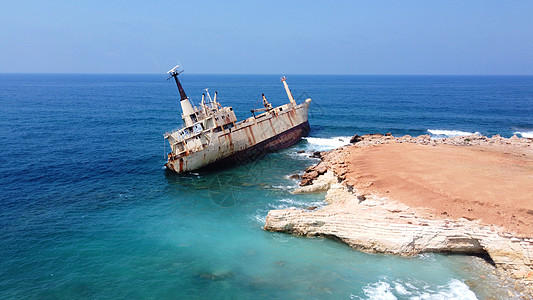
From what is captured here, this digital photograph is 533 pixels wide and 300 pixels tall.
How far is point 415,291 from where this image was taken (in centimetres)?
1839

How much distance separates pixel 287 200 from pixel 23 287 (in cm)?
2086

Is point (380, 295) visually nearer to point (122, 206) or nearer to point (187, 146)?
point (122, 206)

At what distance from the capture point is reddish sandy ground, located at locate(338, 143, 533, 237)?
2259 cm

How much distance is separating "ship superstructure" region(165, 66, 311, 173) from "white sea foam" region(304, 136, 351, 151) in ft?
21.6

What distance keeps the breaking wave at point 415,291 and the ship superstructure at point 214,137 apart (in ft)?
90.3

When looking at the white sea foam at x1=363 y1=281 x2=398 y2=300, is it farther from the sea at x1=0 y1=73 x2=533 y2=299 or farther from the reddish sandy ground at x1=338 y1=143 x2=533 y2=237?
the reddish sandy ground at x1=338 y1=143 x2=533 y2=237

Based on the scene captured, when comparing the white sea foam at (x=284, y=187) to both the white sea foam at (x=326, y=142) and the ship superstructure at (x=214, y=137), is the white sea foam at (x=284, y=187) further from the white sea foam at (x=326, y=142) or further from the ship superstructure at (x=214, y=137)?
the white sea foam at (x=326, y=142)

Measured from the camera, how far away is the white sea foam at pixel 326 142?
173 ft

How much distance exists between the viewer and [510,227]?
67.1ft

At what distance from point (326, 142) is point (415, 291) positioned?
39198 millimetres

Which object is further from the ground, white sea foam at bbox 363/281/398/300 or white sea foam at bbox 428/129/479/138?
white sea foam at bbox 428/129/479/138

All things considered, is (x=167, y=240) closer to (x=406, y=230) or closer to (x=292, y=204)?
(x=292, y=204)

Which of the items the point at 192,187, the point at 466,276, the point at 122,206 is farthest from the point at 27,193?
the point at 466,276

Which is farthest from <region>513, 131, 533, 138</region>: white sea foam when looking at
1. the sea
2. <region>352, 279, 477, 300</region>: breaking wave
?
<region>352, 279, 477, 300</region>: breaking wave
